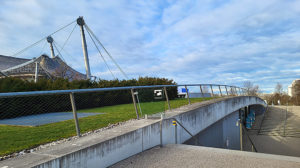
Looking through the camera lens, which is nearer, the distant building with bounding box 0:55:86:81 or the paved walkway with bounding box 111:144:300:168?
the paved walkway with bounding box 111:144:300:168

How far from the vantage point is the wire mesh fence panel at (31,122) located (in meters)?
4.51

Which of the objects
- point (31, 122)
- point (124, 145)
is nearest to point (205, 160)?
point (124, 145)

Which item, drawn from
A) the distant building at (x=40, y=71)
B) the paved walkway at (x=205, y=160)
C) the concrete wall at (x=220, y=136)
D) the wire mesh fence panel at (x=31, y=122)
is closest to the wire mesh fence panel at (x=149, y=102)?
the paved walkway at (x=205, y=160)

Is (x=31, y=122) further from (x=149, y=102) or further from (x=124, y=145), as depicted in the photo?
(x=149, y=102)

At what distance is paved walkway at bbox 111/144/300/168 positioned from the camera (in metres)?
3.74

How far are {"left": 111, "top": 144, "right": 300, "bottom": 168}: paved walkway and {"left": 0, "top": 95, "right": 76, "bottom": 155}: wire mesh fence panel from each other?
2.23 meters

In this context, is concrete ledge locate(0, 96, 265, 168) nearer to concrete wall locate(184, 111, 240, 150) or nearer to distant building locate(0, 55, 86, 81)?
concrete wall locate(184, 111, 240, 150)

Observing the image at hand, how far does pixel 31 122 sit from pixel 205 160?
477 cm

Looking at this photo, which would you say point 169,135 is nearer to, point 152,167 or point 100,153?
point 152,167

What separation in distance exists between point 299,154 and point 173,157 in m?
17.1

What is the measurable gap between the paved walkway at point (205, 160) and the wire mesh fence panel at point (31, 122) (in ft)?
7.30

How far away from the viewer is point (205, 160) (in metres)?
4.00

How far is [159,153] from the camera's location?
4.54 metres

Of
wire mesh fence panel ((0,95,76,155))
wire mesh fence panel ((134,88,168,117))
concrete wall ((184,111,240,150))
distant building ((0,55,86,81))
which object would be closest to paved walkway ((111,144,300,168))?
wire mesh fence panel ((134,88,168,117))
